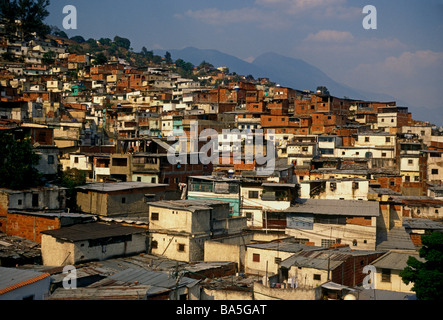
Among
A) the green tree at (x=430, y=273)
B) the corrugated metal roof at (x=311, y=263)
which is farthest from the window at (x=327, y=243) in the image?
the green tree at (x=430, y=273)

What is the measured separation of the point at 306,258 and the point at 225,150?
27198mm

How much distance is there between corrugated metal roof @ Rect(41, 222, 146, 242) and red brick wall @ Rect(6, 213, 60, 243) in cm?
87

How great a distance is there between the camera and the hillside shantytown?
1808 centimetres

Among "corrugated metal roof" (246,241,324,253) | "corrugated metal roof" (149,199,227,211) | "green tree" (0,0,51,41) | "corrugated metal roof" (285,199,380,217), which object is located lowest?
"corrugated metal roof" (246,241,324,253)

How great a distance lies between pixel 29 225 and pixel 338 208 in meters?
16.8

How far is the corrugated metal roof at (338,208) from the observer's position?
25.7 meters

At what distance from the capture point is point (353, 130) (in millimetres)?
50094

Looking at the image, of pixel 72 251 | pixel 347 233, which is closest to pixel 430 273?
pixel 347 233

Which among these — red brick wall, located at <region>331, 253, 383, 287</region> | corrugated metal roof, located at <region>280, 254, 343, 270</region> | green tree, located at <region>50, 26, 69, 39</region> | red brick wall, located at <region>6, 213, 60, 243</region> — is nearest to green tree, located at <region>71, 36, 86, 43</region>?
A: green tree, located at <region>50, 26, 69, 39</region>

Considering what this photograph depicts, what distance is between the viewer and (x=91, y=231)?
2205 cm

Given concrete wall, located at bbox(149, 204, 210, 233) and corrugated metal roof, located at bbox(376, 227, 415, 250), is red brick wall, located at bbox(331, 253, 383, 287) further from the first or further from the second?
concrete wall, located at bbox(149, 204, 210, 233)

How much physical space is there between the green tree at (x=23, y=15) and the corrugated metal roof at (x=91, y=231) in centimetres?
8653

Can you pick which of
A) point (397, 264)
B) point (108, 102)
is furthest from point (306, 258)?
point (108, 102)

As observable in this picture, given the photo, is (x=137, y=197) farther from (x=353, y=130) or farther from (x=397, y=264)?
(x=353, y=130)
